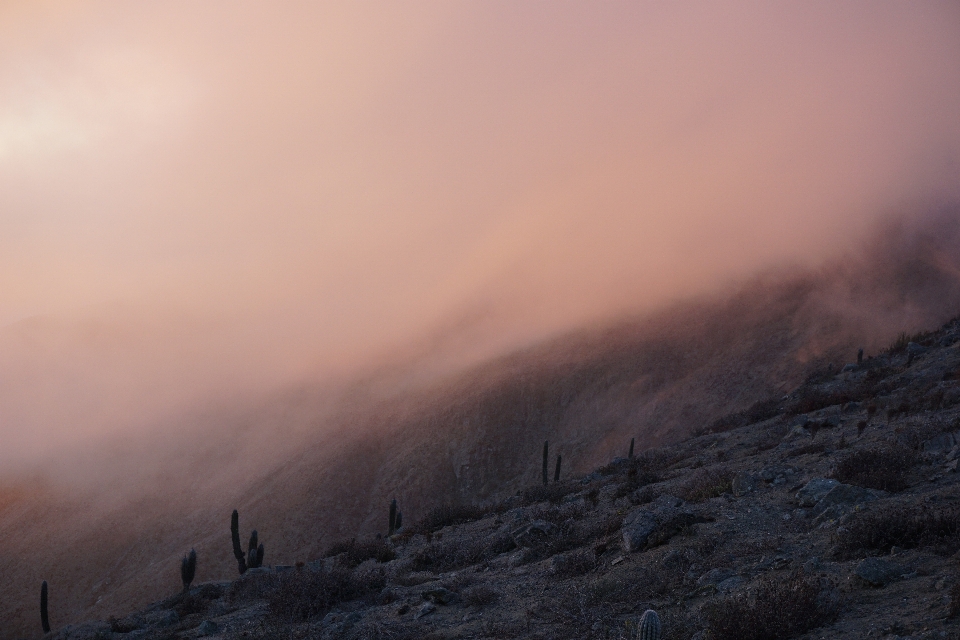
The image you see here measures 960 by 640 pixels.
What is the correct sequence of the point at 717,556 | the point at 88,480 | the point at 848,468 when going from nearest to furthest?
the point at 717,556 → the point at 848,468 → the point at 88,480

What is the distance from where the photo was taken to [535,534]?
663 inches

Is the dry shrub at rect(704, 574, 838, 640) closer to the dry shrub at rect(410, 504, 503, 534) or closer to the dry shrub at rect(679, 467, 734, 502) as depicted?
the dry shrub at rect(679, 467, 734, 502)

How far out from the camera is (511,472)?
189 ft

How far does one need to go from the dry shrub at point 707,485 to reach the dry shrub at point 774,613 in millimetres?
6674

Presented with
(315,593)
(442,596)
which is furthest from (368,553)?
(442,596)

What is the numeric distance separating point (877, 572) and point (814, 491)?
173 inches

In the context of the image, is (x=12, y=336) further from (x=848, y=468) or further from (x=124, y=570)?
(x=848, y=468)

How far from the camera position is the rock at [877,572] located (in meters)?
9.19

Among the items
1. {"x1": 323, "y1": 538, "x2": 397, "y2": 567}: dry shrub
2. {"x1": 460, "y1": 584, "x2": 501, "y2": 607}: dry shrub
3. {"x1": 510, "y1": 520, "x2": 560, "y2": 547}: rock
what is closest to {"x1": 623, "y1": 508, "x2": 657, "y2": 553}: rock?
{"x1": 460, "y1": 584, "x2": 501, "y2": 607}: dry shrub

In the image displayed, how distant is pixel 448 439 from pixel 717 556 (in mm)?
51892

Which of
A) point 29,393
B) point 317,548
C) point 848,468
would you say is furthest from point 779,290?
point 29,393

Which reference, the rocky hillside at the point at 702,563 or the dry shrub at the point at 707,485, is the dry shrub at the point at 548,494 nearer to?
the rocky hillside at the point at 702,563

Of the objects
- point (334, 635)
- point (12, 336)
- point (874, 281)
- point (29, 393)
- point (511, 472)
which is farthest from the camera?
point (12, 336)

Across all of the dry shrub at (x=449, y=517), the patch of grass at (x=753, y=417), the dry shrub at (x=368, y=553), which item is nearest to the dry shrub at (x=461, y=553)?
the dry shrub at (x=368, y=553)
